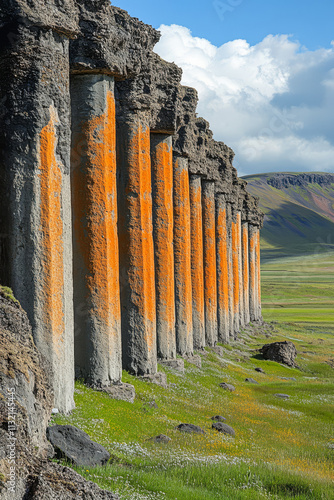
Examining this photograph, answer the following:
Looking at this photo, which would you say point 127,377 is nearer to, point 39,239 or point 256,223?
point 39,239

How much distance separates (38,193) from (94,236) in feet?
→ 10.7

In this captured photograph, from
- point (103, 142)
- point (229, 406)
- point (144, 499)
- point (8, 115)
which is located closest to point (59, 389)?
point (144, 499)

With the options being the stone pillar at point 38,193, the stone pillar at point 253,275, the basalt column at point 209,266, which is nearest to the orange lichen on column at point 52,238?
the stone pillar at point 38,193

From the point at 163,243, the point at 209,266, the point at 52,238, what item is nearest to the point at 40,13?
the point at 52,238

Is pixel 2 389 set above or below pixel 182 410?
above

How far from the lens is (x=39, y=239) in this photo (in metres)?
11.8

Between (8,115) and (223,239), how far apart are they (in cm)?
2731

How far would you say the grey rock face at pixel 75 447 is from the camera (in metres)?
8.78

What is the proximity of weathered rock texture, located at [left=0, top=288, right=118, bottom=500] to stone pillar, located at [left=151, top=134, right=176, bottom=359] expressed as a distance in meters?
13.2

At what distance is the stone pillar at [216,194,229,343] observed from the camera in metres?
36.5

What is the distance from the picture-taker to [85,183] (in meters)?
15.1

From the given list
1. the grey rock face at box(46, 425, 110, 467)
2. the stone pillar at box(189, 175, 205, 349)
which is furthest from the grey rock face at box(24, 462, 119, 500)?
the stone pillar at box(189, 175, 205, 349)

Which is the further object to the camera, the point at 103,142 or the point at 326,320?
the point at 326,320

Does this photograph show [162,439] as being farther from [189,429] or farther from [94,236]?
[94,236]
